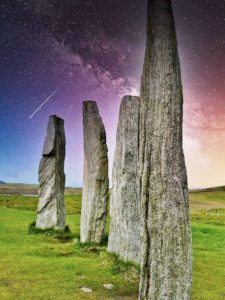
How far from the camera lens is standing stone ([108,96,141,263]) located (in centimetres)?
1359

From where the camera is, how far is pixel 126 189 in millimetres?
13953

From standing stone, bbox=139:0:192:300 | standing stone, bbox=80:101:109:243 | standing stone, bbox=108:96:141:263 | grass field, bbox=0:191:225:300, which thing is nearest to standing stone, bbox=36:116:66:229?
grass field, bbox=0:191:225:300

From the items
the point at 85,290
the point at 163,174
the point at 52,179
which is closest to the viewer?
the point at 163,174

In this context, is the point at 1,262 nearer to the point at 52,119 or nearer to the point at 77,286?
the point at 77,286

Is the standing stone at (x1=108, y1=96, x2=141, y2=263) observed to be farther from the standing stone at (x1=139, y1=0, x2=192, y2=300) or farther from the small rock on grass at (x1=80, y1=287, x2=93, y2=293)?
the standing stone at (x1=139, y1=0, x2=192, y2=300)

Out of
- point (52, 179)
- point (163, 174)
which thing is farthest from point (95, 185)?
point (163, 174)

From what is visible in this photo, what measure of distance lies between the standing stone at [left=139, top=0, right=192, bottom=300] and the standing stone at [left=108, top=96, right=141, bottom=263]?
5.30 meters

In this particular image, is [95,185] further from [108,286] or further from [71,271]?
[108,286]

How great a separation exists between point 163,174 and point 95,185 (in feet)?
29.8

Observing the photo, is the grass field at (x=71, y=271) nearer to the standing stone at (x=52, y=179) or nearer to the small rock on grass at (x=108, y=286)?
the small rock on grass at (x=108, y=286)

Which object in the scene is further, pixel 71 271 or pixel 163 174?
pixel 71 271

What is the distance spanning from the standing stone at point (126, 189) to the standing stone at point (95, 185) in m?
2.39

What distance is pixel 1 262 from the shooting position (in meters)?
13.6

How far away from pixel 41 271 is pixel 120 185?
3.70 meters
